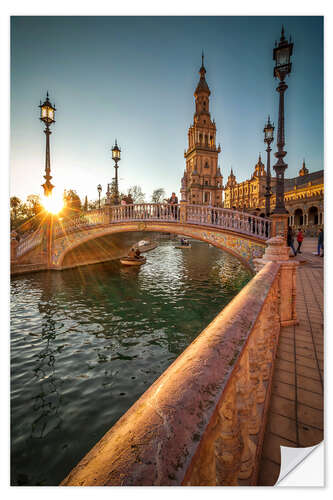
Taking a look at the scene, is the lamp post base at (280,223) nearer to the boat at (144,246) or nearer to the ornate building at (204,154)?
the boat at (144,246)

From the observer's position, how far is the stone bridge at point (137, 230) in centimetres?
1009

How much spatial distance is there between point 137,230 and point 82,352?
9.08 metres

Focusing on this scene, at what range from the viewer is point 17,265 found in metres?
12.8

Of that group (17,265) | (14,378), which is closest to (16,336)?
(14,378)

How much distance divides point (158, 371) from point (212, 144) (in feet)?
210

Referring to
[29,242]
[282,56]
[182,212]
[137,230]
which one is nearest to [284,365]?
[282,56]

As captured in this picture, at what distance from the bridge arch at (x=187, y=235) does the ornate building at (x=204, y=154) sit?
44815mm

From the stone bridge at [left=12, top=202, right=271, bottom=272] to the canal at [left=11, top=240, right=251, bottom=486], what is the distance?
2.23 m

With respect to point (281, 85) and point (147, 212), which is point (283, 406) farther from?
point (147, 212)

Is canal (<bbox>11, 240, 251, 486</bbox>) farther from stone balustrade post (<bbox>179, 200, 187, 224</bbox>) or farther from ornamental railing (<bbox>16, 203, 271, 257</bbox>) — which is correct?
stone balustrade post (<bbox>179, 200, 187, 224</bbox>)

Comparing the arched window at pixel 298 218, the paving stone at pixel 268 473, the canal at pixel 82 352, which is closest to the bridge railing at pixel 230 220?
the canal at pixel 82 352

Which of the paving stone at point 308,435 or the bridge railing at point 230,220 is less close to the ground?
the bridge railing at point 230,220
